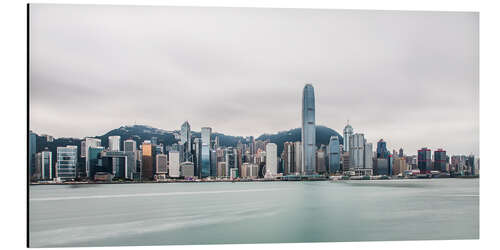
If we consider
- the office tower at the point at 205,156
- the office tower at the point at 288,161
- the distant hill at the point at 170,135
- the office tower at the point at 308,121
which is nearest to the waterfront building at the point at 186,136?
the distant hill at the point at 170,135

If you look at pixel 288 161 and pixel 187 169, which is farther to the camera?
pixel 187 169

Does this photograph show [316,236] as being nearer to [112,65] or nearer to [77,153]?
[112,65]

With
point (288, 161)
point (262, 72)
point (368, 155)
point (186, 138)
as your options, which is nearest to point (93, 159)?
point (186, 138)

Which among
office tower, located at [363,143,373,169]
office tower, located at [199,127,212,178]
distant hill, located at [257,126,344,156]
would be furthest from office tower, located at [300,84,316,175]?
office tower, located at [199,127,212,178]

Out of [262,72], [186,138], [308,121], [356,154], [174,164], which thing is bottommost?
[174,164]

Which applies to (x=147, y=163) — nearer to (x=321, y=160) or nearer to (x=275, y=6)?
(x=321, y=160)

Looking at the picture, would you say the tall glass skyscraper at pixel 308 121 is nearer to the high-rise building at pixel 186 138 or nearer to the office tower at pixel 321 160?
the office tower at pixel 321 160

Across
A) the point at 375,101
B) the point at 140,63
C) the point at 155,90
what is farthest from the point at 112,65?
the point at 375,101
